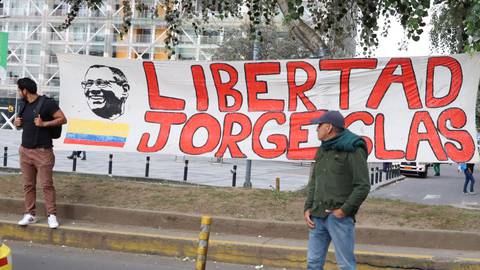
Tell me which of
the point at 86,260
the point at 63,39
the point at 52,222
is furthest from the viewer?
the point at 63,39

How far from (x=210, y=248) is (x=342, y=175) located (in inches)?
110

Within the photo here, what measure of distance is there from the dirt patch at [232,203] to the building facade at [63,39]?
55.6m

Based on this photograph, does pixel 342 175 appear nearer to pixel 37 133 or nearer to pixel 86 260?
pixel 86 260

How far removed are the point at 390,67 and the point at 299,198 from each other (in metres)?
2.30

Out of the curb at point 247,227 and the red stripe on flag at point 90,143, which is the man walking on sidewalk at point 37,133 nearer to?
the curb at point 247,227

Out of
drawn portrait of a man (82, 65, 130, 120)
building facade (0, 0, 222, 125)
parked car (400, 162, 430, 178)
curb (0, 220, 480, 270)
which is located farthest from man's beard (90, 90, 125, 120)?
building facade (0, 0, 222, 125)

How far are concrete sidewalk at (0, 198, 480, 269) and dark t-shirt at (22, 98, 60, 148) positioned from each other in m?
1.12

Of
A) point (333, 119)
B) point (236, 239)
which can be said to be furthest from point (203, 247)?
point (236, 239)

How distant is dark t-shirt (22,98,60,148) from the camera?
703 centimetres

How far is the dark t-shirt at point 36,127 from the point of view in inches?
277

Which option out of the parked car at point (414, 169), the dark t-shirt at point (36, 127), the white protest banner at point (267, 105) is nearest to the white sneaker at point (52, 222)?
the dark t-shirt at point (36, 127)

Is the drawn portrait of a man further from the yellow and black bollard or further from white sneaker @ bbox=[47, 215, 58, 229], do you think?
the yellow and black bollard

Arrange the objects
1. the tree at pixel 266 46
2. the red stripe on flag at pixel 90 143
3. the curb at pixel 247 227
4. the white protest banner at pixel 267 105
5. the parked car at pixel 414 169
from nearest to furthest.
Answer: the curb at pixel 247 227, the white protest banner at pixel 267 105, the red stripe on flag at pixel 90 143, the parked car at pixel 414 169, the tree at pixel 266 46

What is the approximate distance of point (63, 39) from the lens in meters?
68.6
